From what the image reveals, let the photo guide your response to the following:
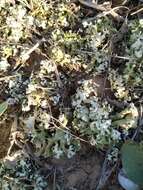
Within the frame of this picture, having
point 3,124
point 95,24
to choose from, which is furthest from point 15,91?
point 95,24

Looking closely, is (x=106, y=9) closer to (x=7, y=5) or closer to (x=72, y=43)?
(x=72, y=43)

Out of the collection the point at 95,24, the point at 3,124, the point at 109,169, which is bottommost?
the point at 109,169

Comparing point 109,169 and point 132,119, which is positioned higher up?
point 132,119

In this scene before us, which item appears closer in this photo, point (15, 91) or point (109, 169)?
point (109, 169)

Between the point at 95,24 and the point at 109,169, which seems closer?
the point at 109,169

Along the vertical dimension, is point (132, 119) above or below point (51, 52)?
below

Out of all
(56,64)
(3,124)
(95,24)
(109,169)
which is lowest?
(109,169)

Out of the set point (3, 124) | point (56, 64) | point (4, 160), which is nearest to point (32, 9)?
point (56, 64)

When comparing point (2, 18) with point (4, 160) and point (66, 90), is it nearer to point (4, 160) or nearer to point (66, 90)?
point (66, 90)
